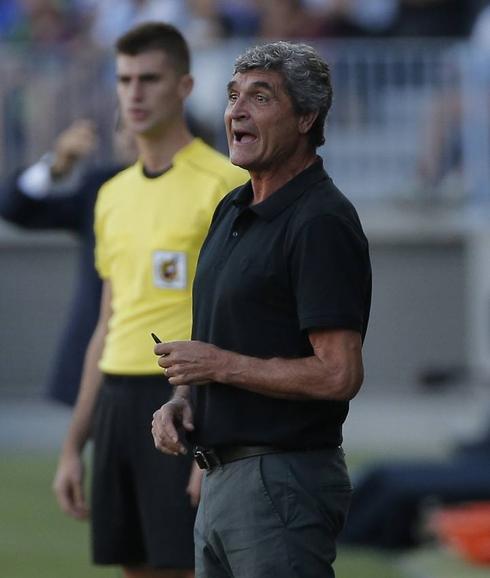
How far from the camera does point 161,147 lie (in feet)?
17.9

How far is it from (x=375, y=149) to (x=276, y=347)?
1160cm

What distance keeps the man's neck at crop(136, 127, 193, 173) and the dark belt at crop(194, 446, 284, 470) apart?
145cm

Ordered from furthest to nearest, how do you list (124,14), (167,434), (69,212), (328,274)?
(124,14), (69,212), (167,434), (328,274)

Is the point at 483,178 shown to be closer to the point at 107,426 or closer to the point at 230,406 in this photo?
the point at 107,426

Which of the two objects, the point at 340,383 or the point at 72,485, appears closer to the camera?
the point at 340,383

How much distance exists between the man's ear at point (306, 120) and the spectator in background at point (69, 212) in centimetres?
196

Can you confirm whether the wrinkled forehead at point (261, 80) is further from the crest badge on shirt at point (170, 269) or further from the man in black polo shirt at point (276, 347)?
the crest badge on shirt at point (170, 269)

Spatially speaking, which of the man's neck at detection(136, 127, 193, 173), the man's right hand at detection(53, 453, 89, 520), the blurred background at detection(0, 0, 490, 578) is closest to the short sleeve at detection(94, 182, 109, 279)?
the man's neck at detection(136, 127, 193, 173)

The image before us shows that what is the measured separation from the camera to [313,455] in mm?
4074

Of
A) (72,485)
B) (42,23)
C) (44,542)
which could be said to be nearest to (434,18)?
(42,23)

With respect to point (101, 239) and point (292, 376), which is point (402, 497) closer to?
point (101, 239)

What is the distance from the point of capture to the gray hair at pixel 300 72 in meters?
4.09

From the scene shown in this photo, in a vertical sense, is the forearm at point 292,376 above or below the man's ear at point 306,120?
below

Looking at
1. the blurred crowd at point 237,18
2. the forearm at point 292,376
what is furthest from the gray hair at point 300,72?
the blurred crowd at point 237,18
